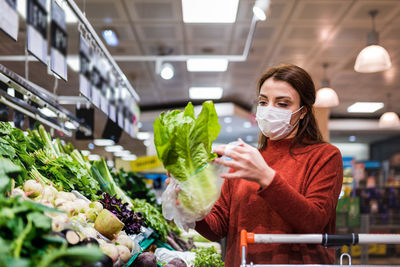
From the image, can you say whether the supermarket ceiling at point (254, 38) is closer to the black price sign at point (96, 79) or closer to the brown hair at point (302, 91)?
the black price sign at point (96, 79)

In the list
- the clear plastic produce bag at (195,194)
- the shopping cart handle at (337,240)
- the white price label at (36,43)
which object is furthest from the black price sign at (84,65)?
the shopping cart handle at (337,240)

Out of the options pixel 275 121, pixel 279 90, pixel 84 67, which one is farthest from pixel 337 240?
pixel 84 67

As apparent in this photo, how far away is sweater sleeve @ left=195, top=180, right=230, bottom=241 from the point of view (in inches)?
69.6

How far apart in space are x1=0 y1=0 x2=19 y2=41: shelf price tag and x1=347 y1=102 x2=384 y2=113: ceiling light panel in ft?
39.1

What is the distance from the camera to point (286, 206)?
1.38 metres

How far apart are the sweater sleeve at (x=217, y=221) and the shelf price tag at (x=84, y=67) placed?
188 cm

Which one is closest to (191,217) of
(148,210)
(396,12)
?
(148,210)

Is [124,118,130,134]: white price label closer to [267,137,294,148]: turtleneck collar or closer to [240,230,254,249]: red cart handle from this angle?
[267,137,294,148]: turtleneck collar

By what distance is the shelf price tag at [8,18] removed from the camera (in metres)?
2.02

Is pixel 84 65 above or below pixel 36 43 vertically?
above

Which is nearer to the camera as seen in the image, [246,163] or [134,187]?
[246,163]

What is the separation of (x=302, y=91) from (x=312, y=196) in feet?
A: 1.64

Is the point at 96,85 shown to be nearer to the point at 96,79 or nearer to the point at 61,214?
the point at 96,79

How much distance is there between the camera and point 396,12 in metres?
5.95
